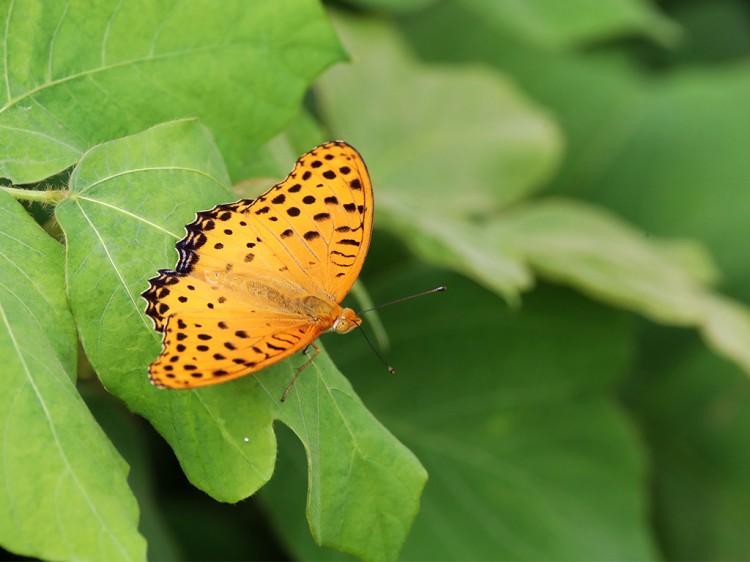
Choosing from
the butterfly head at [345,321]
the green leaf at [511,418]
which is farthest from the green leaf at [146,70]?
the green leaf at [511,418]

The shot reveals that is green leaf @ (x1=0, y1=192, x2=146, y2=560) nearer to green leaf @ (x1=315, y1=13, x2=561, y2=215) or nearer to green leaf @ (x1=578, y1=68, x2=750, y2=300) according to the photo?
green leaf @ (x1=315, y1=13, x2=561, y2=215)

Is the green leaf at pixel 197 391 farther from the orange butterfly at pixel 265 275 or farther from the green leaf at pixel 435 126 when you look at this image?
the green leaf at pixel 435 126

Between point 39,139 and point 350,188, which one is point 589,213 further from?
point 39,139

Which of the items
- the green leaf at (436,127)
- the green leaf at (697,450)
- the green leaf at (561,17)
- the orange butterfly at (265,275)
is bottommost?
the green leaf at (697,450)

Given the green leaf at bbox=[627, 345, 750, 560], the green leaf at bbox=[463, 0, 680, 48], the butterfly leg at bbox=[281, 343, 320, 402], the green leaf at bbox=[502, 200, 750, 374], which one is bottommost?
the green leaf at bbox=[627, 345, 750, 560]

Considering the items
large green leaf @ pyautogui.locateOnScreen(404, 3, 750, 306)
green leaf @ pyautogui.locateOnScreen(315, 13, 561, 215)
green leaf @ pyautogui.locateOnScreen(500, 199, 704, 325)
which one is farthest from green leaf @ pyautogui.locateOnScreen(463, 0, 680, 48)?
green leaf @ pyautogui.locateOnScreen(500, 199, 704, 325)

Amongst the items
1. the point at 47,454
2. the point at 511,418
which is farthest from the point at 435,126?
the point at 47,454

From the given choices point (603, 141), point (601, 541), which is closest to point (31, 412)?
point (601, 541)
